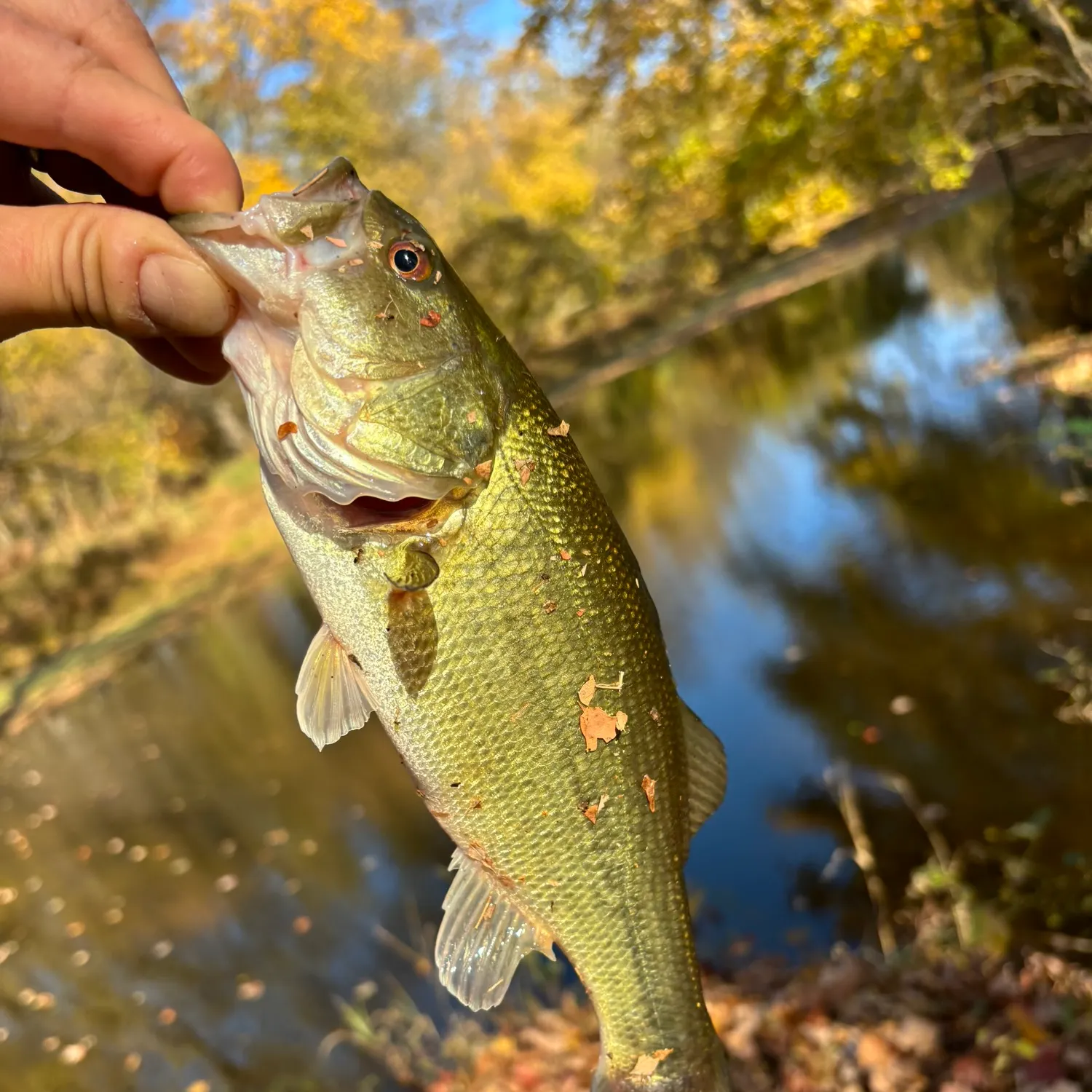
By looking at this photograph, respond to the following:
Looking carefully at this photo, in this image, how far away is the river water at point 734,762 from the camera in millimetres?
4637

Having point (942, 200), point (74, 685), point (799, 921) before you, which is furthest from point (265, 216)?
point (942, 200)

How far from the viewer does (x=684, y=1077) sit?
188 cm

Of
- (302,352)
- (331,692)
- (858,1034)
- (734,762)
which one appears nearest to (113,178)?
(302,352)

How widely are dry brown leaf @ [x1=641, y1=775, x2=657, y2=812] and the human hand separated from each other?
1280 mm

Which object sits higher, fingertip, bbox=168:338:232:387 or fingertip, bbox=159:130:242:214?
fingertip, bbox=159:130:242:214

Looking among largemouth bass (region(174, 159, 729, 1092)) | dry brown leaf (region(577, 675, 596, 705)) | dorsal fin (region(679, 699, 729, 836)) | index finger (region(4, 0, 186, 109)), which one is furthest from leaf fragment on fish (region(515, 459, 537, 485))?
index finger (region(4, 0, 186, 109))

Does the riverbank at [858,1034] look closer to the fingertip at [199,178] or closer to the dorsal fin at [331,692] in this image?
the dorsal fin at [331,692]

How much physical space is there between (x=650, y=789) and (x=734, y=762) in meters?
3.96

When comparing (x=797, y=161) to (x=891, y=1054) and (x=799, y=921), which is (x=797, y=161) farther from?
(x=891, y=1054)

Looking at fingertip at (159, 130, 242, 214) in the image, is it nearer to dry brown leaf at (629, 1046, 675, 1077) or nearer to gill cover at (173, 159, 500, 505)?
gill cover at (173, 159, 500, 505)

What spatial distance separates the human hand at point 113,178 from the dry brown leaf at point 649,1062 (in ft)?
5.88

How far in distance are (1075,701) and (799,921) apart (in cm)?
204

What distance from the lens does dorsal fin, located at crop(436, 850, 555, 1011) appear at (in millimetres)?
1814

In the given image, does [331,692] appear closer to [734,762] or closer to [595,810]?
[595,810]
